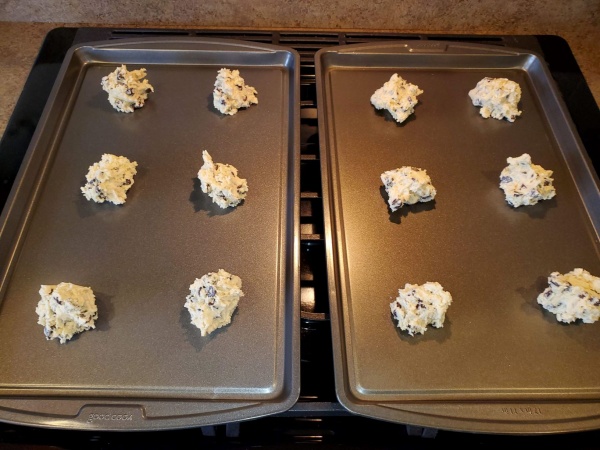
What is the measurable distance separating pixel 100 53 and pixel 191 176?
485mm

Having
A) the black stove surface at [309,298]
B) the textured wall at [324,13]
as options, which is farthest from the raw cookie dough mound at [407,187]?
the textured wall at [324,13]

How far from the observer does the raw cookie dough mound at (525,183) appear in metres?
1.04

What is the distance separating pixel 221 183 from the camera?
40.3 inches

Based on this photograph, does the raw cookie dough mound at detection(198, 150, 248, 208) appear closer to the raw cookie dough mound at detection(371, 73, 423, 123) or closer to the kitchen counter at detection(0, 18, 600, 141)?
the raw cookie dough mound at detection(371, 73, 423, 123)

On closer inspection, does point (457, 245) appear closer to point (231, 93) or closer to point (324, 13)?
point (231, 93)

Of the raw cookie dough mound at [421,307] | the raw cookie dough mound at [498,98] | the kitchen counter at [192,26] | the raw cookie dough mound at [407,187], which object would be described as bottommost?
the raw cookie dough mound at [421,307]

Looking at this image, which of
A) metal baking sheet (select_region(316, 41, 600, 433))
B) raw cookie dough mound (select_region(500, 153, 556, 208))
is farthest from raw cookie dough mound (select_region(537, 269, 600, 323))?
raw cookie dough mound (select_region(500, 153, 556, 208))

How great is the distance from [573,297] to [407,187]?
393 mm

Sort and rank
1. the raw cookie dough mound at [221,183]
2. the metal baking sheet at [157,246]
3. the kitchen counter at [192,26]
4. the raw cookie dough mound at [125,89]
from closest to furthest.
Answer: the metal baking sheet at [157,246] → the raw cookie dough mound at [221,183] → the raw cookie dough mound at [125,89] → the kitchen counter at [192,26]

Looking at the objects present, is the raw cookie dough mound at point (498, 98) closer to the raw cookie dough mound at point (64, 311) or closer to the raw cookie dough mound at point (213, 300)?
the raw cookie dough mound at point (213, 300)

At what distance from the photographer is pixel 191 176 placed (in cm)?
110

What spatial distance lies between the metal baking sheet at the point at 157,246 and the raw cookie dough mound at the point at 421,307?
0.21 m

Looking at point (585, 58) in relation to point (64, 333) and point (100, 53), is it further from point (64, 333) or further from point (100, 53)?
point (64, 333)

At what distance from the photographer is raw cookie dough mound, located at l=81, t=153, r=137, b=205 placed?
1.03m
